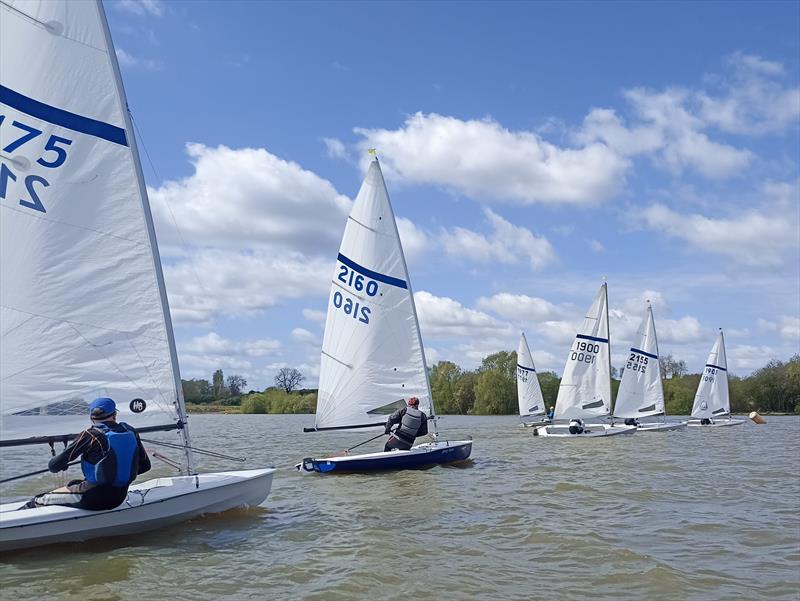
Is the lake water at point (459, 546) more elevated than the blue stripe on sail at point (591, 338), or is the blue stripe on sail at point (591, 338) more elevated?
the blue stripe on sail at point (591, 338)

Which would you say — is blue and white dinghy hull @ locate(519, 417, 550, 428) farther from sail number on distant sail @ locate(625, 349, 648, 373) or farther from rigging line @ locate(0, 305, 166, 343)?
rigging line @ locate(0, 305, 166, 343)

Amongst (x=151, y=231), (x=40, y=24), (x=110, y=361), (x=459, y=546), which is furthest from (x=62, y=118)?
(x=459, y=546)

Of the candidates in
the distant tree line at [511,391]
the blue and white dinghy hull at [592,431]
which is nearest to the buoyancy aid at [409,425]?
the blue and white dinghy hull at [592,431]

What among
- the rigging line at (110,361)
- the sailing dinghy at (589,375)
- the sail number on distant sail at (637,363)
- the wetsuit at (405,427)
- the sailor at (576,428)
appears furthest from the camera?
the sail number on distant sail at (637,363)

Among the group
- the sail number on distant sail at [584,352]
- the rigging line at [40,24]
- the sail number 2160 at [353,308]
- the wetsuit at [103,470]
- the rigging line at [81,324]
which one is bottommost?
the wetsuit at [103,470]

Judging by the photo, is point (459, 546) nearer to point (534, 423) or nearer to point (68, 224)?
point (68, 224)

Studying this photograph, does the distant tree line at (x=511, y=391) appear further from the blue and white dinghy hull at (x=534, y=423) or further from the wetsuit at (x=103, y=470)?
the wetsuit at (x=103, y=470)

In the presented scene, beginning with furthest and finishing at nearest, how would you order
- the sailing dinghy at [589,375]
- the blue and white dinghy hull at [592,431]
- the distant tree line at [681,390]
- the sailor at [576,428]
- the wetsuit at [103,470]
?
the distant tree line at [681,390]
the sailing dinghy at [589,375]
the blue and white dinghy hull at [592,431]
the sailor at [576,428]
the wetsuit at [103,470]

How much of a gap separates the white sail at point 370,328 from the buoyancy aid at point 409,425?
88 cm

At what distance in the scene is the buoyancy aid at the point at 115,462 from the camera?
757cm

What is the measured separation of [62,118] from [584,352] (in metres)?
24.4

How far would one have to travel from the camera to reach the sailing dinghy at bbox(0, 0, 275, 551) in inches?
317

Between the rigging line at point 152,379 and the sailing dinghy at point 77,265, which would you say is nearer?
the sailing dinghy at point 77,265

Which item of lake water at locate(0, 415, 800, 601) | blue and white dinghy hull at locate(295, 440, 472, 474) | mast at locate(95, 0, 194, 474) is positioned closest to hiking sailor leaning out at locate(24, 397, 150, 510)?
lake water at locate(0, 415, 800, 601)
